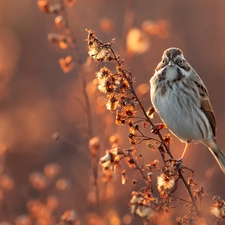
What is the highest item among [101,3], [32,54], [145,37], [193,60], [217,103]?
[101,3]

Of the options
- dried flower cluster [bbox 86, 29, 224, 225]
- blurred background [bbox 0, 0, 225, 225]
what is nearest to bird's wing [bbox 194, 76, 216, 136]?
blurred background [bbox 0, 0, 225, 225]

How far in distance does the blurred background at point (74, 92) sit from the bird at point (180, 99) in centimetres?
17

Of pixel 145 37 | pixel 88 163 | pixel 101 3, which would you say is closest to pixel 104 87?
pixel 145 37

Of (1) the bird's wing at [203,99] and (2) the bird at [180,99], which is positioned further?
(1) the bird's wing at [203,99]

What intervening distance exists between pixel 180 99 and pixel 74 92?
6.81 ft

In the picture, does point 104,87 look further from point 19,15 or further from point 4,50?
point 19,15

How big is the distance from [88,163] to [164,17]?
3696 mm

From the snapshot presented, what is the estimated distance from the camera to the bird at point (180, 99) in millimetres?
4223

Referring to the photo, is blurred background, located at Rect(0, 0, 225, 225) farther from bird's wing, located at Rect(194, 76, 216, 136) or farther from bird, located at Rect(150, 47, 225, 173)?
bird's wing, located at Rect(194, 76, 216, 136)

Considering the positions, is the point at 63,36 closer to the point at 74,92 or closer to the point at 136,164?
the point at 136,164

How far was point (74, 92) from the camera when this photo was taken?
622 cm

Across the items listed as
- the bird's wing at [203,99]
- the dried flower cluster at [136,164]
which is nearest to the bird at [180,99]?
the bird's wing at [203,99]

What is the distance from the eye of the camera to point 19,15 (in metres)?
9.64

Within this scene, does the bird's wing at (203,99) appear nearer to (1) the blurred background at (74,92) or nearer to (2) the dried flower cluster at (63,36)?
(1) the blurred background at (74,92)
